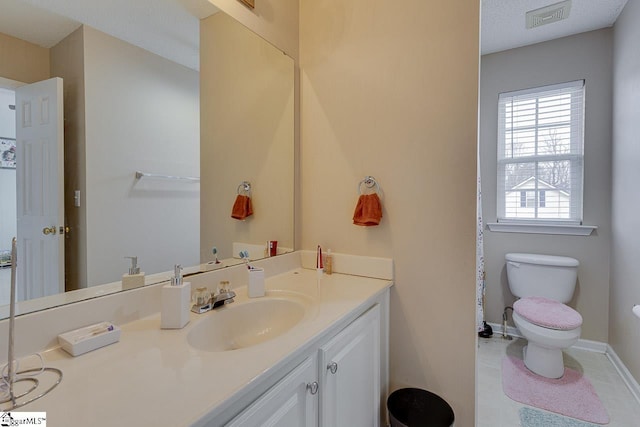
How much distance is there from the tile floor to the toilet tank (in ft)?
1.46

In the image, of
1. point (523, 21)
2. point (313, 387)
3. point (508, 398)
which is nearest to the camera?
point (313, 387)

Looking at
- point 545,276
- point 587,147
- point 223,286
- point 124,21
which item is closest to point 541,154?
point 587,147

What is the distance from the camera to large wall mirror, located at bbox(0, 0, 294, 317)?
0.80 meters

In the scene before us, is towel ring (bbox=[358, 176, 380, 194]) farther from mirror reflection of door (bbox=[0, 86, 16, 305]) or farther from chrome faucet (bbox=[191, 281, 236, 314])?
mirror reflection of door (bbox=[0, 86, 16, 305])

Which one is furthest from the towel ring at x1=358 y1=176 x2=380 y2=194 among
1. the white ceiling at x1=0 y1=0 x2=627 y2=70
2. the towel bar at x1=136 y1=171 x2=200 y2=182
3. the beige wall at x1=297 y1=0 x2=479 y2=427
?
the white ceiling at x1=0 y1=0 x2=627 y2=70

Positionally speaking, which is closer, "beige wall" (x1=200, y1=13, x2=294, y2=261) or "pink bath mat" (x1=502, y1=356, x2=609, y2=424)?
"beige wall" (x1=200, y1=13, x2=294, y2=261)

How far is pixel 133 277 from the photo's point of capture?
38.4 inches

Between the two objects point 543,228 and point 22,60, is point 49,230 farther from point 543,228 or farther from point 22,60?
point 543,228

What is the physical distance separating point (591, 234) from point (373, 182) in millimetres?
2138

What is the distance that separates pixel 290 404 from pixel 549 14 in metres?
2.93

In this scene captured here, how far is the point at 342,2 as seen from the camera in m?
1.58

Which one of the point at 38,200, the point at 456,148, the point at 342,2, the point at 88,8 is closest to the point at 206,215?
the point at 38,200

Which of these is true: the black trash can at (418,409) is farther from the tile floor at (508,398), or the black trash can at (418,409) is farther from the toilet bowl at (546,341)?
the toilet bowl at (546,341)

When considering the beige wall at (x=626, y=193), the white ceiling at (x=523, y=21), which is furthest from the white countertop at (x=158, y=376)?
the white ceiling at (x=523, y=21)
